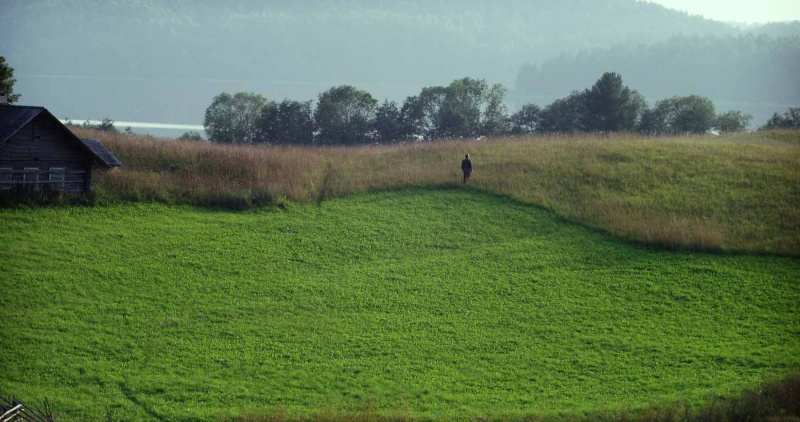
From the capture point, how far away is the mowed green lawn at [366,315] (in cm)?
2097

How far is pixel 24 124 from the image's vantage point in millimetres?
35875

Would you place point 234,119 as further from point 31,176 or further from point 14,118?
point 31,176

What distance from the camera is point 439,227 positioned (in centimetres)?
3775

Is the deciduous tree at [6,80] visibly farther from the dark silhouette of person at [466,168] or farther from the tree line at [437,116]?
the dark silhouette of person at [466,168]

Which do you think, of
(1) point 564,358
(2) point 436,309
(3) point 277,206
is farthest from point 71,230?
(1) point 564,358

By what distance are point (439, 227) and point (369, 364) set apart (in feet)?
Result: 51.2

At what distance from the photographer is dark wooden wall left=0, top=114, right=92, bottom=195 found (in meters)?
35.9

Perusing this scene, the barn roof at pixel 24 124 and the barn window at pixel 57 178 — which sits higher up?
the barn roof at pixel 24 124

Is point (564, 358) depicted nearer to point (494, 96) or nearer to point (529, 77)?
point (494, 96)

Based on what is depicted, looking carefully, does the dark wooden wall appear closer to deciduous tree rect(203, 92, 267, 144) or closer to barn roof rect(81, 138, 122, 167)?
barn roof rect(81, 138, 122, 167)

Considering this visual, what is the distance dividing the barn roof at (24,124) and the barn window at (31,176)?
Result: 1.79 m

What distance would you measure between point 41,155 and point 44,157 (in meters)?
0.16

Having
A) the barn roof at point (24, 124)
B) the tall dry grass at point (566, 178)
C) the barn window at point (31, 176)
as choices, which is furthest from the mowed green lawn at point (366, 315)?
the barn roof at point (24, 124)

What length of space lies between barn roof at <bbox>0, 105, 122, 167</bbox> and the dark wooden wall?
0.86 ft
